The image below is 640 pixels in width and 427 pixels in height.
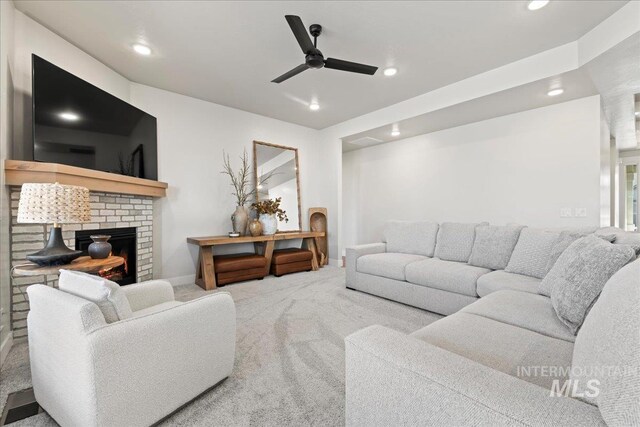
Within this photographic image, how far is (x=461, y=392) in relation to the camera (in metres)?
0.71

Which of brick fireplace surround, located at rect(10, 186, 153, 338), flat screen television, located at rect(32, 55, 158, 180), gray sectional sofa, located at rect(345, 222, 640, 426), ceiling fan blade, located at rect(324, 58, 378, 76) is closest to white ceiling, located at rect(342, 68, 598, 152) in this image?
ceiling fan blade, located at rect(324, 58, 378, 76)

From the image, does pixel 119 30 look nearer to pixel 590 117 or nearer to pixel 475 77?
pixel 475 77

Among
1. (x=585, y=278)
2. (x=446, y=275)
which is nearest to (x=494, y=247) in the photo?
(x=446, y=275)

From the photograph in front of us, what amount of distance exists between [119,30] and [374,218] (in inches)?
195

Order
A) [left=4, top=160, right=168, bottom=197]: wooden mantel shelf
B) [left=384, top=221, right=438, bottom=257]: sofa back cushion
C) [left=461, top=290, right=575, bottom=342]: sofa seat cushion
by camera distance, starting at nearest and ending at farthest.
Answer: [left=461, top=290, right=575, bottom=342]: sofa seat cushion
[left=4, top=160, right=168, bottom=197]: wooden mantel shelf
[left=384, top=221, right=438, bottom=257]: sofa back cushion

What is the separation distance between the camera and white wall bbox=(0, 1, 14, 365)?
205 centimetres

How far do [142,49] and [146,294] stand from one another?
2.59 meters

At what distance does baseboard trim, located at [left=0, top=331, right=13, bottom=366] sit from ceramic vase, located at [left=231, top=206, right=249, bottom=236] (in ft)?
8.42

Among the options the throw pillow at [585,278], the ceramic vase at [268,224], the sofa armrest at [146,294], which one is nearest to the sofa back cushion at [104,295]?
the sofa armrest at [146,294]

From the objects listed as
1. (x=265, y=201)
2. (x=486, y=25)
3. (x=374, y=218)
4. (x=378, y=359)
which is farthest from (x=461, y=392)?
(x=374, y=218)

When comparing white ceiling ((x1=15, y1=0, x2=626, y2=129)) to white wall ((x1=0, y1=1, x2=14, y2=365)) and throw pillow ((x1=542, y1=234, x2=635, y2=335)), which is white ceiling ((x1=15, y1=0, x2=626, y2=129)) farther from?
throw pillow ((x1=542, y1=234, x2=635, y2=335))

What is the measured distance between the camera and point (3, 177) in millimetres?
2092

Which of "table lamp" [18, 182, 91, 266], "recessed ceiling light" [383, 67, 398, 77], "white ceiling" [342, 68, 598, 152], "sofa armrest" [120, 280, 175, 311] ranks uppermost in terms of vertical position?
"recessed ceiling light" [383, 67, 398, 77]

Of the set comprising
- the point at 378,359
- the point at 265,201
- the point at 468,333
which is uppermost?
the point at 265,201
